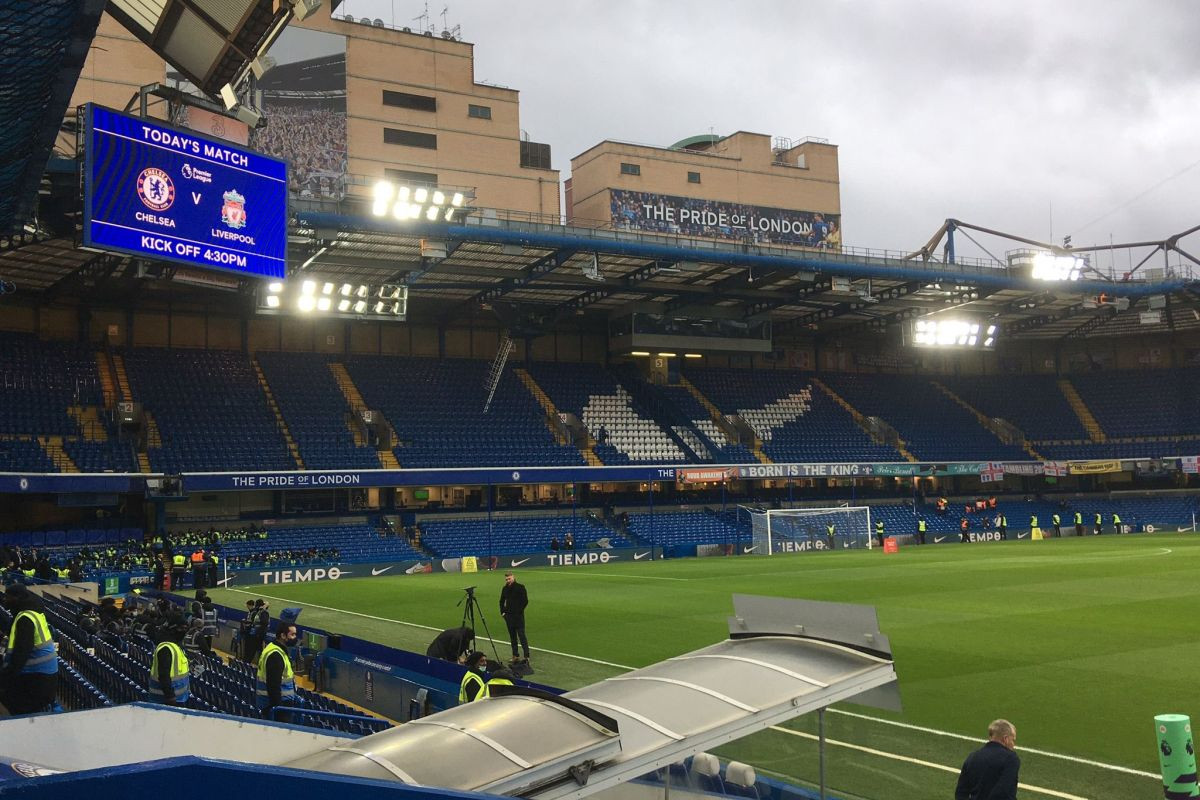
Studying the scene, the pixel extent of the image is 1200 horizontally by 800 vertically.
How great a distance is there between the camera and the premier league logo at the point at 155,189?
2222 centimetres

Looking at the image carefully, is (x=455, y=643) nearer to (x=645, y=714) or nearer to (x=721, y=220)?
(x=645, y=714)

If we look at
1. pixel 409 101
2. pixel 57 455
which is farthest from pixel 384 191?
pixel 409 101

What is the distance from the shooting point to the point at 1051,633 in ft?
68.8

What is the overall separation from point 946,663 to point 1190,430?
58.2m

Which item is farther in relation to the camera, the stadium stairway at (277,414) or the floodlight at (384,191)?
→ the stadium stairway at (277,414)

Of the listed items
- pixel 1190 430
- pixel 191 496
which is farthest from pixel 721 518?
pixel 1190 430

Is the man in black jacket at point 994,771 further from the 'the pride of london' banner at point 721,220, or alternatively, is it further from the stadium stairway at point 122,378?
the 'the pride of london' banner at point 721,220

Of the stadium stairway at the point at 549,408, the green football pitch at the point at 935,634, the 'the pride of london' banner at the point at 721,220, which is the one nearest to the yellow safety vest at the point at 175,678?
the green football pitch at the point at 935,634

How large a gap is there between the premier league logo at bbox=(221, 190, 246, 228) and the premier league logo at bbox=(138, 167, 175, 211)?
1.20m

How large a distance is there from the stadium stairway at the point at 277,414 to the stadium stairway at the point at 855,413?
115 ft

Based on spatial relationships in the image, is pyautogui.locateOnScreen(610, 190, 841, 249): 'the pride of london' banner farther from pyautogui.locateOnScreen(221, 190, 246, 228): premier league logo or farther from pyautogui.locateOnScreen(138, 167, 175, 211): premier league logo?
pyautogui.locateOnScreen(138, 167, 175, 211): premier league logo

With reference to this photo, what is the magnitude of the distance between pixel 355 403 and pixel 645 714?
162 feet

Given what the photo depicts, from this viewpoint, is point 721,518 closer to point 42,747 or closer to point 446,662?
point 446,662

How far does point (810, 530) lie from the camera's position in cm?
5253
